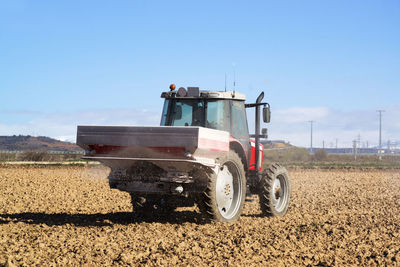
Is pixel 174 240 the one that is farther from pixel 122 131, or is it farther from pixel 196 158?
pixel 122 131

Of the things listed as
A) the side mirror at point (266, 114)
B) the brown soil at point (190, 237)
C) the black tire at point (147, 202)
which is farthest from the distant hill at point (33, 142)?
the side mirror at point (266, 114)

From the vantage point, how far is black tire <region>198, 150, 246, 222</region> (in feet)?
27.4

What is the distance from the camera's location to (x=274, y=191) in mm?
10594

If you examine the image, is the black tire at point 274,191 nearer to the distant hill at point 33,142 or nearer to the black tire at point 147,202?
the black tire at point 147,202

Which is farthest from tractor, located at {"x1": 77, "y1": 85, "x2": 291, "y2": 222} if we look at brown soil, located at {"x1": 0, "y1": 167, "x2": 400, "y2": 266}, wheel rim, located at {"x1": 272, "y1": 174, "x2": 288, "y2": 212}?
brown soil, located at {"x1": 0, "y1": 167, "x2": 400, "y2": 266}

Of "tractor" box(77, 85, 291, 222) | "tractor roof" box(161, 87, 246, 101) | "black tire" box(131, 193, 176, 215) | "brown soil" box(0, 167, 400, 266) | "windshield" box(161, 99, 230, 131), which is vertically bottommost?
"brown soil" box(0, 167, 400, 266)

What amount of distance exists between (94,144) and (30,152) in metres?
35.9

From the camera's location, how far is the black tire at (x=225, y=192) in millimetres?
8344

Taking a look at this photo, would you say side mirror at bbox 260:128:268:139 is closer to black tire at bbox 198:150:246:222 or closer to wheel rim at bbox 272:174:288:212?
wheel rim at bbox 272:174:288:212

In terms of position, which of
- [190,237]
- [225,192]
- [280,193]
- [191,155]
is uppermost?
[191,155]

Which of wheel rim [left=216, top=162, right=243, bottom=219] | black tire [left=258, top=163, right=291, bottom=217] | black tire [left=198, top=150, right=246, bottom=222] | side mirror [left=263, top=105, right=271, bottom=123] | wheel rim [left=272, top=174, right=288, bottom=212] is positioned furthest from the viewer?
wheel rim [left=272, top=174, right=288, bottom=212]

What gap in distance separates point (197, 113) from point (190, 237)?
2.71 meters

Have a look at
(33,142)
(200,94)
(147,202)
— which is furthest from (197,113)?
(33,142)

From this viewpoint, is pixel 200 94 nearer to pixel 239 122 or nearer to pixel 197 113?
pixel 197 113
